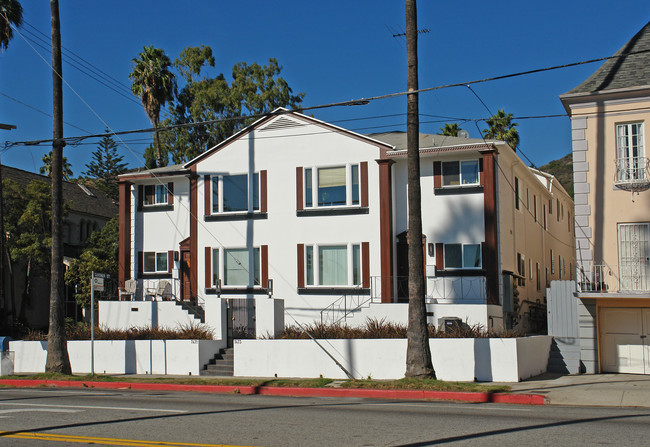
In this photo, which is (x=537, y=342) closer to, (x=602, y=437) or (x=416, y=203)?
(x=416, y=203)

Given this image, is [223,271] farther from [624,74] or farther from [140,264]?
[624,74]

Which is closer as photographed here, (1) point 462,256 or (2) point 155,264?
(1) point 462,256

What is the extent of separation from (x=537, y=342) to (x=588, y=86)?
7.87 m

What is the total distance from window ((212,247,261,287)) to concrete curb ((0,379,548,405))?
890cm

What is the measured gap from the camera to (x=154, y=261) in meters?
31.4

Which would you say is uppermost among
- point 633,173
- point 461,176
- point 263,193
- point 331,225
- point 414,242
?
point 461,176

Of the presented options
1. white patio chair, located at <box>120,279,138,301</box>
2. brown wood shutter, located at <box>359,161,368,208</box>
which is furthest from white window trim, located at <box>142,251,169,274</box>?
brown wood shutter, located at <box>359,161,368,208</box>

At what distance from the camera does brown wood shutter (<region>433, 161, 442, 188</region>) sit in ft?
86.3

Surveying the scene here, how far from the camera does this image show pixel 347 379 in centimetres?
2023

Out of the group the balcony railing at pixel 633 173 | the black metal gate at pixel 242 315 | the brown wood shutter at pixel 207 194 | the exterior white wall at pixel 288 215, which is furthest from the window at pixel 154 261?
the balcony railing at pixel 633 173

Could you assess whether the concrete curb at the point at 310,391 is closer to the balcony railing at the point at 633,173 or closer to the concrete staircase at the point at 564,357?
the concrete staircase at the point at 564,357

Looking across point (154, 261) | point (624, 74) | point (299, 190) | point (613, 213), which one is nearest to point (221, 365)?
point (299, 190)

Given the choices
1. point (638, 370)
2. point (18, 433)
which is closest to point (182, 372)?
point (18, 433)

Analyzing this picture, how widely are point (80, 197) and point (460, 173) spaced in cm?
2883
